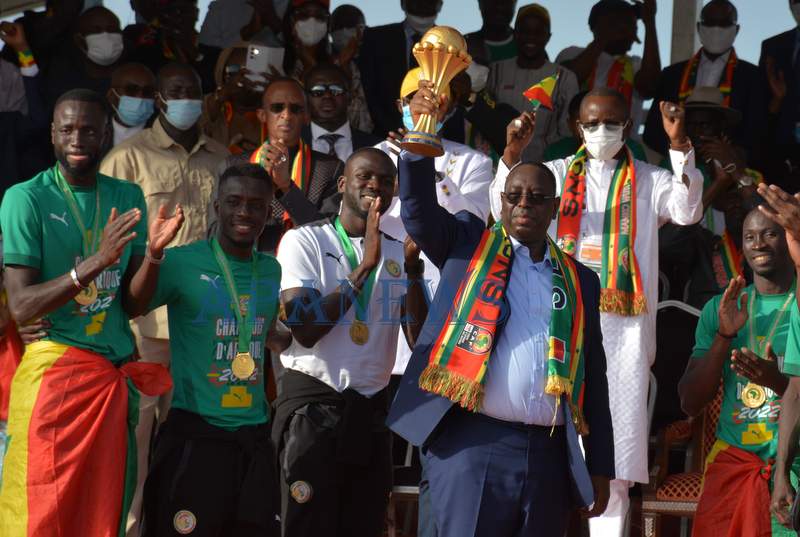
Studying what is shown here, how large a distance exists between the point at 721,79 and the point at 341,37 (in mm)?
2747

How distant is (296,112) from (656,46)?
3.31 meters

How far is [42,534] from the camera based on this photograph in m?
5.44

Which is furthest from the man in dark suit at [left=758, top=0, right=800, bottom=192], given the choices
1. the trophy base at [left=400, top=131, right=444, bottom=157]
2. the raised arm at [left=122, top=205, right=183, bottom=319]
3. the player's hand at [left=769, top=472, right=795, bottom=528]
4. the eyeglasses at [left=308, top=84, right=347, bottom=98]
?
the raised arm at [left=122, top=205, right=183, bottom=319]

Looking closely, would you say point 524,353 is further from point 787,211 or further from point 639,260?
point 639,260

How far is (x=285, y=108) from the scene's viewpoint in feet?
25.4

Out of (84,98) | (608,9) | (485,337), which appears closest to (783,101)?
(608,9)

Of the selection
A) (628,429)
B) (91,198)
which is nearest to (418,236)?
(91,198)

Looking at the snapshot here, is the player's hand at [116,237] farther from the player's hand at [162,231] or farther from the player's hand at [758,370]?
the player's hand at [758,370]

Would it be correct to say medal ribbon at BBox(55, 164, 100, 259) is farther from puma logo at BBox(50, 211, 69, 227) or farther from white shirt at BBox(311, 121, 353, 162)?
white shirt at BBox(311, 121, 353, 162)

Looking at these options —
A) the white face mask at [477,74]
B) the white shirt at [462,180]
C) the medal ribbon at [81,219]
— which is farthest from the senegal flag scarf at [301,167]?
the white face mask at [477,74]

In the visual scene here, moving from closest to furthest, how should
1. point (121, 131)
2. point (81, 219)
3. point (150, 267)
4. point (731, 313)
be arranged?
point (150, 267) < point (81, 219) < point (731, 313) < point (121, 131)

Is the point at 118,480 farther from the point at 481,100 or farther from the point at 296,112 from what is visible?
the point at 481,100

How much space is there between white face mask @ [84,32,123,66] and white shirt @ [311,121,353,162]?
5.81 feet

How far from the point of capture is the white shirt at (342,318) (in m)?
5.96
